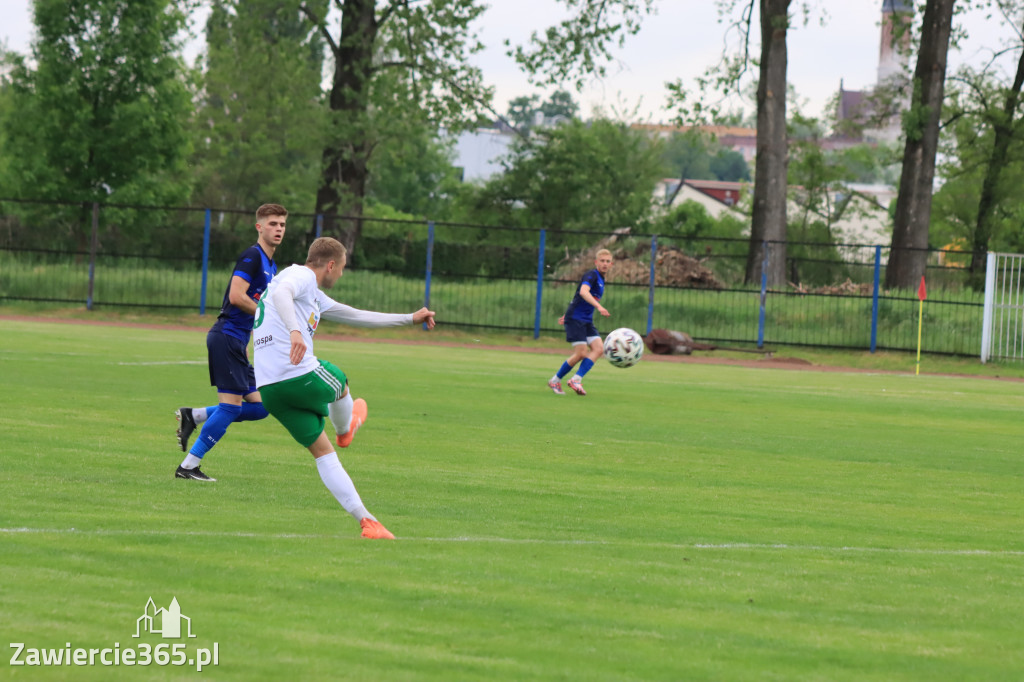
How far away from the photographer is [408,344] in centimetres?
2998

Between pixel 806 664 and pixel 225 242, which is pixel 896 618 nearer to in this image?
pixel 806 664

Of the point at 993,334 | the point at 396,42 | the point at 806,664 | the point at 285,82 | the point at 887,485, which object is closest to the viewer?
the point at 806,664

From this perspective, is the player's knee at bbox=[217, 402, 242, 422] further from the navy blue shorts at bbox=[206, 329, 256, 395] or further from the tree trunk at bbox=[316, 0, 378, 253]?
the tree trunk at bbox=[316, 0, 378, 253]

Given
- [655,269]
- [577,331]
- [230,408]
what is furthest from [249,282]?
[655,269]

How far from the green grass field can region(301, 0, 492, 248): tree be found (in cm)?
2722

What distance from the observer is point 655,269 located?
35.9m

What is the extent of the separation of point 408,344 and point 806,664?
83.0ft

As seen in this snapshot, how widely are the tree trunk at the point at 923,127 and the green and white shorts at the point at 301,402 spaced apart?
32.8 m

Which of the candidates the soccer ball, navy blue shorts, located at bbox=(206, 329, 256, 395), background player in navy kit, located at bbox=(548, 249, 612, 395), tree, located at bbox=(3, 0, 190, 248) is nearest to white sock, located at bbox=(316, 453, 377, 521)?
navy blue shorts, located at bbox=(206, 329, 256, 395)

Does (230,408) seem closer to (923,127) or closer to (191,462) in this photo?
(191,462)

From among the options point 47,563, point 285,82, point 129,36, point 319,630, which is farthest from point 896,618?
point 285,82

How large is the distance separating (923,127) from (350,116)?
Result: 1797cm

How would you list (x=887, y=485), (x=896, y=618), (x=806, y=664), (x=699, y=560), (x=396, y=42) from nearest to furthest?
1. (x=806, y=664)
2. (x=896, y=618)
3. (x=699, y=560)
4. (x=887, y=485)
5. (x=396, y=42)

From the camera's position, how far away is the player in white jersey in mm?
7195
